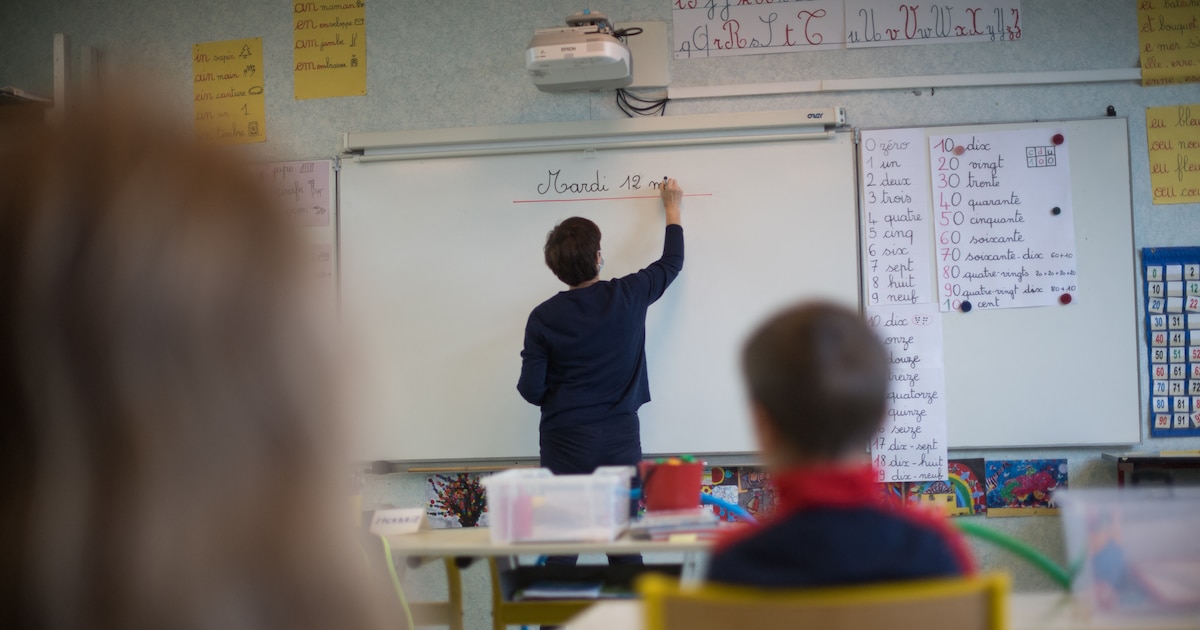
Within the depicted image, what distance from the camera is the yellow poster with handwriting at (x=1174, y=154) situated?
11.4 ft

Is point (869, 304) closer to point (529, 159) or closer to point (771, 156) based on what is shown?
point (771, 156)

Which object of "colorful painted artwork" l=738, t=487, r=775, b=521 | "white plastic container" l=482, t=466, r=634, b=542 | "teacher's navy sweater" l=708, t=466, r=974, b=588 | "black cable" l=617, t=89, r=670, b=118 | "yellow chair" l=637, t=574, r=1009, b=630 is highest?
"black cable" l=617, t=89, r=670, b=118

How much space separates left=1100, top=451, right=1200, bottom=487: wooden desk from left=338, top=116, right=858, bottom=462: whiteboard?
1101 millimetres

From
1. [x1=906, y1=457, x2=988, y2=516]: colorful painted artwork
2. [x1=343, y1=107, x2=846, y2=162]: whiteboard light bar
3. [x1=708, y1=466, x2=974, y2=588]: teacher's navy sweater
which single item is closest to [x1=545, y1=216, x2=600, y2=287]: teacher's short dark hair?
[x1=343, y1=107, x2=846, y2=162]: whiteboard light bar

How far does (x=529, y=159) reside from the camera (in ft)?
12.1

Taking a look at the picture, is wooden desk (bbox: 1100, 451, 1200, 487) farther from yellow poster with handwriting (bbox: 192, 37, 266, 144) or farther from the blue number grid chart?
yellow poster with handwriting (bbox: 192, 37, 266, 144)

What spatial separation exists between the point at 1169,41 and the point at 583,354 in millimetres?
2531

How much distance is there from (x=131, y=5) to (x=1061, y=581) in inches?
164

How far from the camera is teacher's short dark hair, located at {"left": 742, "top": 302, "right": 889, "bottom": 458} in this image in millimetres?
1134

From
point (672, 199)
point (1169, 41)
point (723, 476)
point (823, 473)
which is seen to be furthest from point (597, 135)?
point (823, 473)

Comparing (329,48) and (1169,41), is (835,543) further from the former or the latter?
(329,48)

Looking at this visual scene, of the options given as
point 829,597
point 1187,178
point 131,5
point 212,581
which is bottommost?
point 829,597

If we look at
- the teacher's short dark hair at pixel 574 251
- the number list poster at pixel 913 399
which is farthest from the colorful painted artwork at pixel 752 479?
the teacher's short dark hair at pixel 574 251

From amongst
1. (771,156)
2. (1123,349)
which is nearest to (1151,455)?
(1123,349)
